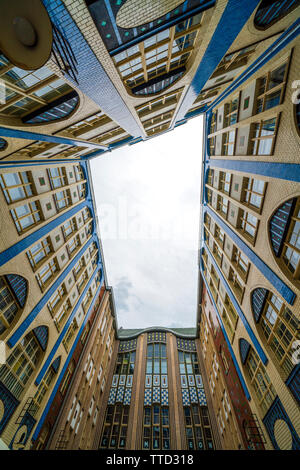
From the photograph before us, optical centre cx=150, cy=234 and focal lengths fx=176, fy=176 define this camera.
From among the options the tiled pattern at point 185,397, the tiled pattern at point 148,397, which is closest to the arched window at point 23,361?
the tiled pattern at point 148,397

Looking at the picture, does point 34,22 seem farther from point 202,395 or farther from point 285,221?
point 202,395

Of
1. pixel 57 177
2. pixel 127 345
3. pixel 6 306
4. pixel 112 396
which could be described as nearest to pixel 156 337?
pixel 127 345

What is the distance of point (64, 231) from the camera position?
19375 millimetres

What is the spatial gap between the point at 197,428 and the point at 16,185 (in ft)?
120

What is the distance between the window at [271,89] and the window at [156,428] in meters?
37.3

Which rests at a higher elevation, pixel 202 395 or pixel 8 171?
pixel 8 171

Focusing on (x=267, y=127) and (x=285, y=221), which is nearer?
(x=285, y=221)

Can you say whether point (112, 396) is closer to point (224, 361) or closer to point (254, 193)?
point (224, 361)

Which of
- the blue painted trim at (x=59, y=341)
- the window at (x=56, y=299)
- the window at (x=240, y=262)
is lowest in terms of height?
the blue painted trim at (x=59, y=341)

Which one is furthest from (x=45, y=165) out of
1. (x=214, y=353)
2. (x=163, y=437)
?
(x=163, y=437)

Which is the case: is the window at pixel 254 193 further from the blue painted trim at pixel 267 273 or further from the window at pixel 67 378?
the window at pixel 67 378

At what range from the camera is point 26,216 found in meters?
13.9

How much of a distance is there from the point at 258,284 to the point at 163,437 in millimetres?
26867

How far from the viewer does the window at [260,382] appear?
12.4m
